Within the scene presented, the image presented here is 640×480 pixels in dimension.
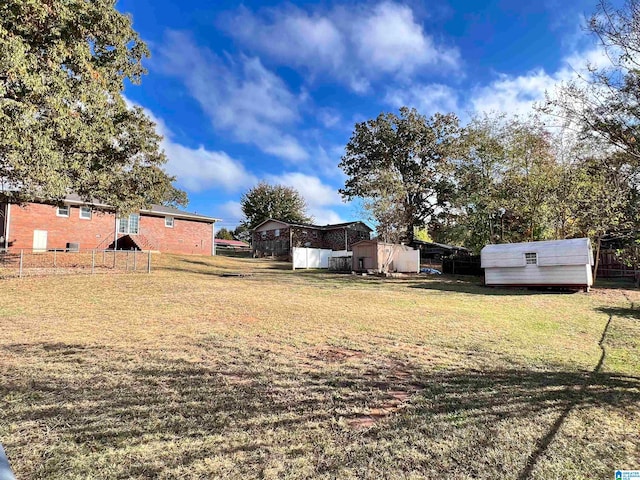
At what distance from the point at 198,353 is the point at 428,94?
46.4 feet

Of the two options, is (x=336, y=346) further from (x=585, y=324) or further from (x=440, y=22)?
(x=440, y=22)

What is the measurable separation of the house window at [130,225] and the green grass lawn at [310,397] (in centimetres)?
1729

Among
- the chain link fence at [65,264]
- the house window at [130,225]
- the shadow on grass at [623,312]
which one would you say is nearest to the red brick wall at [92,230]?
the house window at [130,225]

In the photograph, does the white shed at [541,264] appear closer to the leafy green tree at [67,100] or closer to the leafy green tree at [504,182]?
the leafy green tree at [504,182]

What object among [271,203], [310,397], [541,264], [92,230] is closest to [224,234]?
[271,203]

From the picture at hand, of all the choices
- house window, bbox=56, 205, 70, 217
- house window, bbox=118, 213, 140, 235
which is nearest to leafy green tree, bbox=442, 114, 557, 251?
house window, bbox=118, 213, 140, 235

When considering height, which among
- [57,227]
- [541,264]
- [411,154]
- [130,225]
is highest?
[411,154]

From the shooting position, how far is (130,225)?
922 inches

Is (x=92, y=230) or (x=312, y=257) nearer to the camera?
(x=92, y=230)

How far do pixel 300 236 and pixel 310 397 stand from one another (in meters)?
29.8

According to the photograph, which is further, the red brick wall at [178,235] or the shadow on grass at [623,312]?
the red brick wall at [178,235]

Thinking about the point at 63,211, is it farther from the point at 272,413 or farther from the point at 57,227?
the point at 272,413

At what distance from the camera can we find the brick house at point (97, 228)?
1934 centimetres

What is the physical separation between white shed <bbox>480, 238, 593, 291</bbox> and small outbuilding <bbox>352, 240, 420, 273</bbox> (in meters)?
6.02
